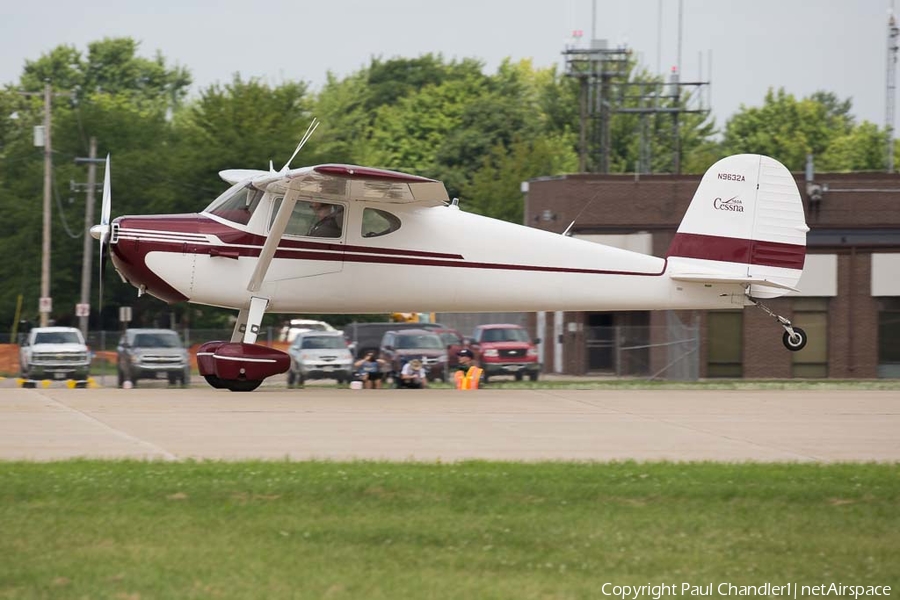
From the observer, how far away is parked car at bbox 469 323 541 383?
113 ft

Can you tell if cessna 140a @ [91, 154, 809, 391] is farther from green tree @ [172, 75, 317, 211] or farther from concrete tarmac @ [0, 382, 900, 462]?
green tree @ [172, 75, 317, 211]

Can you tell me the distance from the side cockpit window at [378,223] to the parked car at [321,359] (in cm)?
1257

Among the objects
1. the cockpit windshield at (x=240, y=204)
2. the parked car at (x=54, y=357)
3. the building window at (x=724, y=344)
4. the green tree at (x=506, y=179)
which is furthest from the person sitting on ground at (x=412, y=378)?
the green tree at (x=506, y=179)

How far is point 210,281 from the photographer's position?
18172mm

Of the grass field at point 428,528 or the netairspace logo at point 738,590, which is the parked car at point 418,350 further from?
the netairspace logo at point 738,590

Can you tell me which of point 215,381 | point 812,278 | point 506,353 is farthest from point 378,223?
point 812,278

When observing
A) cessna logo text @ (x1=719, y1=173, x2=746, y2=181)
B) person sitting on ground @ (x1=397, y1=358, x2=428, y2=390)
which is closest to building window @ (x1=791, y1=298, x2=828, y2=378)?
person sitting on ground @ (x1=397, y1=358, x2=428, y2=390)

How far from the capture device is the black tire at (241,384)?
712 inches

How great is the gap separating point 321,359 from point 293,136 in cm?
2244

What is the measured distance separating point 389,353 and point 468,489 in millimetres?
22078

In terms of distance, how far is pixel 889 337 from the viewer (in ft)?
123

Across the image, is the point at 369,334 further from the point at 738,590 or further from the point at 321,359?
the point at 738,590

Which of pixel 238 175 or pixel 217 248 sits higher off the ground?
pixel 238 175

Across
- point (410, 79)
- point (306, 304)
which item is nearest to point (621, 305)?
point (306, 304)
